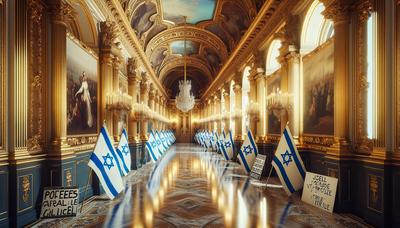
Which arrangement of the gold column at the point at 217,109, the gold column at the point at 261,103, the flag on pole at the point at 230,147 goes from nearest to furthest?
1. the gold column at the point at 261,103
2. the flag on pole at the point at 230,147
3. the gold column at the point at 217,109

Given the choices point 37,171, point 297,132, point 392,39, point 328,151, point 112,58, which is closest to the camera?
point 392,39

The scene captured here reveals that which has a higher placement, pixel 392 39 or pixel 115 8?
pixel 115 8

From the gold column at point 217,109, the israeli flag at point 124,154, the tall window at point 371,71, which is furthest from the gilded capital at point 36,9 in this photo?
the gold column at point 217,109

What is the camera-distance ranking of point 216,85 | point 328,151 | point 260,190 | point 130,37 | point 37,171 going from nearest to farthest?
point 37,171 → point 328,151 → point 260,190 → point 130,37 → point 216,85

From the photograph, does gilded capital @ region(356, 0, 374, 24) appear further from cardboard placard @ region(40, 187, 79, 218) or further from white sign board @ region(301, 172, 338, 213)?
cardboard placard @ region(40, 187, 79, 218)

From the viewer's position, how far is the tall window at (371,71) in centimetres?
539

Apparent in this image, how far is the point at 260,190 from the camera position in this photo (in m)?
8.22

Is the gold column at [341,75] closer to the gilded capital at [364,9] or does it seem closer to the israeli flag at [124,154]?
the gilded capital at [364,9]

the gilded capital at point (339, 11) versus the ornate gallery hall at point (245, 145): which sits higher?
the gilded capital at point (339, 11)

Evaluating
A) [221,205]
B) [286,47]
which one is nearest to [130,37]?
[286,47]

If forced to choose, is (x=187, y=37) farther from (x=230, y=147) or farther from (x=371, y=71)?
(x=371, y=71)

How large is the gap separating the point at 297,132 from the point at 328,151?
241 cm

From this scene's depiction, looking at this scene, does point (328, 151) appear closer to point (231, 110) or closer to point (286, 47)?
point (286, 47)

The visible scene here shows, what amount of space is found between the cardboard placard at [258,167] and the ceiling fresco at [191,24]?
20.7 ft
